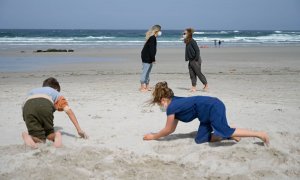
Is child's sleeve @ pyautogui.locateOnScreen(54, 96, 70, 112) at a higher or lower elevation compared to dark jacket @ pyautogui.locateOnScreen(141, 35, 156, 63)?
lower

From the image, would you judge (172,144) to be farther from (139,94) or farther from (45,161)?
(139,94)

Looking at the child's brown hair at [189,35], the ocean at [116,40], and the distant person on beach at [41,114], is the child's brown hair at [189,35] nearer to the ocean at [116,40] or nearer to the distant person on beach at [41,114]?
the distant person on beach at [41,114]

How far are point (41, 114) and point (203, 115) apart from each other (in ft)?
6.84

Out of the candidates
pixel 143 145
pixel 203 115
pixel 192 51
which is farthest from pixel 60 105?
pixel 192 51

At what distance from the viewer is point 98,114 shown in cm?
680

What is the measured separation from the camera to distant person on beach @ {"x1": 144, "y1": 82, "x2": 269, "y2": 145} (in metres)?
A: 4.74

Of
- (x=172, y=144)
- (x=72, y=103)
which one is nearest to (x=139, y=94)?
(x=72, y=103)

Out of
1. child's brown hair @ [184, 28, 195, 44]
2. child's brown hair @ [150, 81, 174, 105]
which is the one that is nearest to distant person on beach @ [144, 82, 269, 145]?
child's brown hair @ [150, 81, 174, 105]

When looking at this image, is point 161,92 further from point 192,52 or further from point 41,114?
point 192,52

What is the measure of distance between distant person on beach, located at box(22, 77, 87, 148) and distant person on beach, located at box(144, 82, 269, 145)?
49.6 inches

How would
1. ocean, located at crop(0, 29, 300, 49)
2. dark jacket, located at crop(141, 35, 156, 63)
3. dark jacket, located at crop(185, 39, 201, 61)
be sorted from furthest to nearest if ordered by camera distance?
ocean, located at crop(0, 29, 300, 49) → dark jacket, located at crop(141, 35, 156, 63) → dark jacket, located at crop(185, 39, 201, 61)

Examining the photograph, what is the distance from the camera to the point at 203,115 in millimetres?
4848

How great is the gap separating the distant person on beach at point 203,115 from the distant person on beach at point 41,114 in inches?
49.6

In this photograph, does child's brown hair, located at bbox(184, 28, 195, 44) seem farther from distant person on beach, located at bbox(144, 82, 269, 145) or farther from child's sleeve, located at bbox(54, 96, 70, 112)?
child's sleeve, located at bbox(54, 96, 70, 112)
